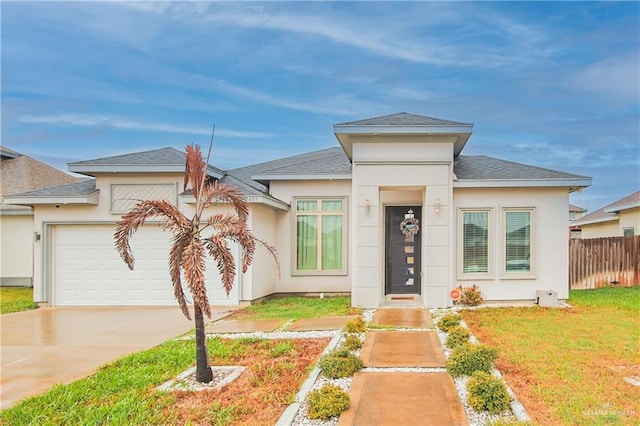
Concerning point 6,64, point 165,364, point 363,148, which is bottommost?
point 165,364

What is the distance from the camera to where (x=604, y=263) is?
51.8ft

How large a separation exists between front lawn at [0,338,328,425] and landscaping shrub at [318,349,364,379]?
0.33m

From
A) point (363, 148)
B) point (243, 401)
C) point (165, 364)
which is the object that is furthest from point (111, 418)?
point (363, 148)

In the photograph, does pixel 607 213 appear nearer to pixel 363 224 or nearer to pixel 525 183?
pixel 525 183

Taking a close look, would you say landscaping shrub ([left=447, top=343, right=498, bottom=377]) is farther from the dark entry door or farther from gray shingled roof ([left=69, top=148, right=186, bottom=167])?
gray shingled roof ([left=69, top=148, right=186, bottom=167])

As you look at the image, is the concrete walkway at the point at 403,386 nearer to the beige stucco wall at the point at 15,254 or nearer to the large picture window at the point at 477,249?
the large picture window at the point at 477,249

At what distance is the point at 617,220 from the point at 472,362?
19.3 meters

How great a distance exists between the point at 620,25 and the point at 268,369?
1298cm

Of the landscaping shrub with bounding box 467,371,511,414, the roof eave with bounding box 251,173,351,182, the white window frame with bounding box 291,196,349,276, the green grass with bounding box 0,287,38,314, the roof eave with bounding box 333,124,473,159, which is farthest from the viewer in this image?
the white window frame with bounding box 291,196,349,276

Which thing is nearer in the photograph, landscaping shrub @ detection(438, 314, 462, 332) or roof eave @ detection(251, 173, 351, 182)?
landscaping shrub @ detection(438, 314, 462, 332)

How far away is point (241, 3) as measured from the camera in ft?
36.1

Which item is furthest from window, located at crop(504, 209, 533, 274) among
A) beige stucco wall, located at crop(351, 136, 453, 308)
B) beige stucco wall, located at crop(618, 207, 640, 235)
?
beige stucco wall, located at crop(618, 207, 640, 235)

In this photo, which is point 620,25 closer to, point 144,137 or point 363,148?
point 363,148

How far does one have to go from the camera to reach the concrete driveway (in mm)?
6084
